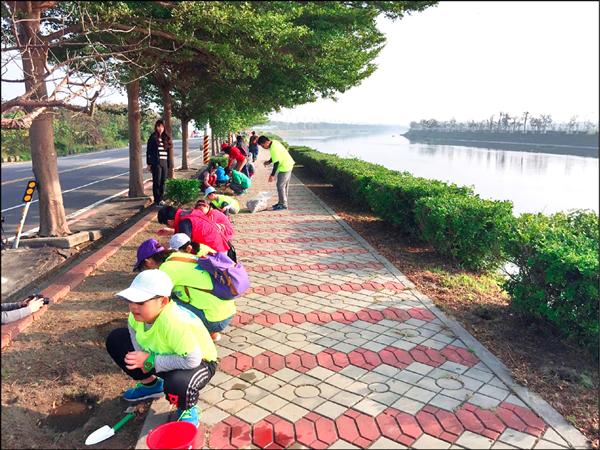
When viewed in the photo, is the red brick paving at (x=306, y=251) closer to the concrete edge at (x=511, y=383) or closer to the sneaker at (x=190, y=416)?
the concrete edge at (x=511, y=383)

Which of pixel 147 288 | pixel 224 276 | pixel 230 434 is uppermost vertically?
pixel 147 288

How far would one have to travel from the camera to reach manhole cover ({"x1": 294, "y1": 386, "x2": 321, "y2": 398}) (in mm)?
3111

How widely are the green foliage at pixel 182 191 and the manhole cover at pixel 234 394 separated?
23.3 feet

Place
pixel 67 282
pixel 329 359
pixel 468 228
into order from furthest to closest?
pixel 468 228 → pixel 67 282 → pixel 329 359

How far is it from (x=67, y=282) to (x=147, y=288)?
3.13m

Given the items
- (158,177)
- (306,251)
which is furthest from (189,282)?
(158,177)

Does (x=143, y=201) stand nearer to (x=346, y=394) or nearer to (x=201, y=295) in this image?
(x=201, y=295)

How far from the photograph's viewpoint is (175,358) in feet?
8.70

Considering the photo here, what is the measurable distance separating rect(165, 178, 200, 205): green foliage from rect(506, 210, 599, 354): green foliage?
276 inches

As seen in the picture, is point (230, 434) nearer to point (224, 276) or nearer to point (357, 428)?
point (357, 428)

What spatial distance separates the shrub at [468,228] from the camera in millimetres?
5668

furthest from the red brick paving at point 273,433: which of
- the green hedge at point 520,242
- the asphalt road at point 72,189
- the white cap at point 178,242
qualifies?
the asphalt road at point 72,189

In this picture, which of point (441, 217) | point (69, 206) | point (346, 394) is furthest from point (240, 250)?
point (69, 206)

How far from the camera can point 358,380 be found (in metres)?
3.30
